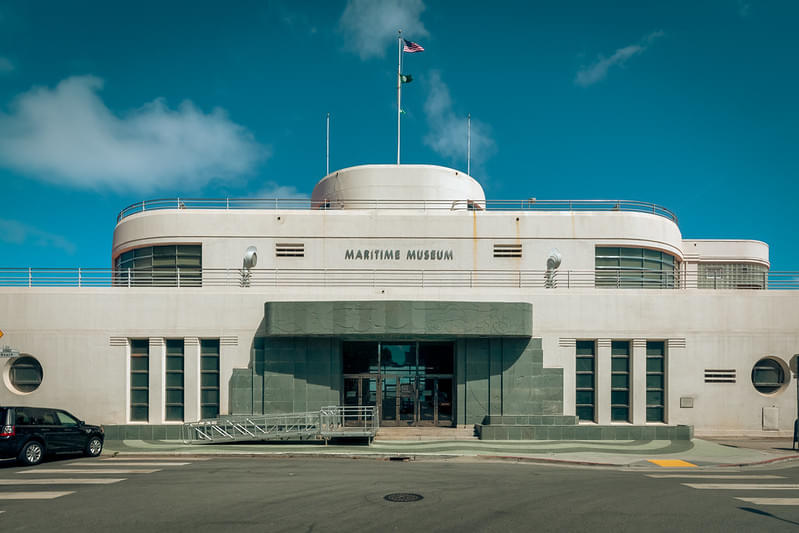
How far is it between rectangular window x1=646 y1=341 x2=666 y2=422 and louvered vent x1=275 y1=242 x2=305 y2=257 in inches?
575

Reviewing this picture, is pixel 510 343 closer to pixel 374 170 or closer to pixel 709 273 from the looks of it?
pixel 374 170

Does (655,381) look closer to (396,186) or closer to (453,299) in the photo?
(453,299)

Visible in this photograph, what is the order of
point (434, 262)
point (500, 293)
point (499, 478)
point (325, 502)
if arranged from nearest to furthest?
1. point (325, 502)
2. point (499, 478)
3. point (500, 293)
4. point (434, 262)

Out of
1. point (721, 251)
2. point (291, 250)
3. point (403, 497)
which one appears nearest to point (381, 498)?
point (403, 497)

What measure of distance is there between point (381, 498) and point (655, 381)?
46.9ft

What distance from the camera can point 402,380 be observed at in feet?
68.4

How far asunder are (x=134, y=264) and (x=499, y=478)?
2008 cm

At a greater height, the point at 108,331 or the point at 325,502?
the point at 108,331

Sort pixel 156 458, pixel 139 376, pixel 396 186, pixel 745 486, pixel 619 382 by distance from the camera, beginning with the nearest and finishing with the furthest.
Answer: pixel 745 486 < pixel 156 458 < pixel 139 376 < pixel 619 382 < pixel 396 186

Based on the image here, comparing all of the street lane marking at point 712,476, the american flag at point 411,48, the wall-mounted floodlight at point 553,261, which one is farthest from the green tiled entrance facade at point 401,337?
the american flag at point 411,48

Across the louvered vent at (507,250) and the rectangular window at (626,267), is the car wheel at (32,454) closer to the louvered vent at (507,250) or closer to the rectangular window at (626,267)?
the louvered vent at (507,250)

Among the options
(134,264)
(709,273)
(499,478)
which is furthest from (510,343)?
(709,273)

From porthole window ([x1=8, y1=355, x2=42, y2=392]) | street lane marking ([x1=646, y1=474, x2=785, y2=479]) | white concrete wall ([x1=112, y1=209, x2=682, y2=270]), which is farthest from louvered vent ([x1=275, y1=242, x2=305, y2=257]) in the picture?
street lane marking ([x1=646, y1=474, x2=785, y2=479])

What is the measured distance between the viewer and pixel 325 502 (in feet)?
33.5
